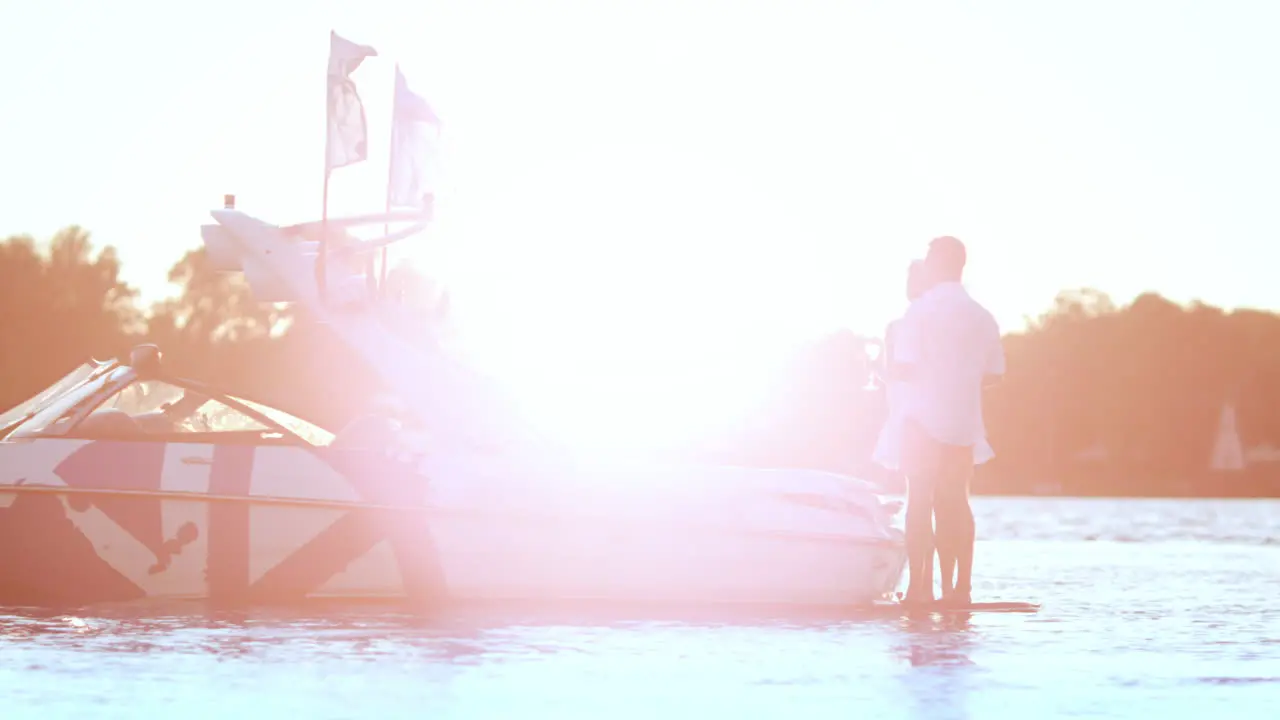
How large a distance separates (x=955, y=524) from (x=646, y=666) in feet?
11.7

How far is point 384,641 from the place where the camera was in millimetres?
8789

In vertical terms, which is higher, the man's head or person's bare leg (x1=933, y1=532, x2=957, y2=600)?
the man's head

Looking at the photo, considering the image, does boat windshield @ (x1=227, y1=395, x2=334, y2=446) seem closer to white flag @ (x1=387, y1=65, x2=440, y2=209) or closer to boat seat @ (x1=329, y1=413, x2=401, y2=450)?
boat seat @ (x1=329, y1=413, x2=401, y2=450)

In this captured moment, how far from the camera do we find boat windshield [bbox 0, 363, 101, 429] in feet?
38.5

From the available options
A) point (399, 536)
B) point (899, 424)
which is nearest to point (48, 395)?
point (399, 536)

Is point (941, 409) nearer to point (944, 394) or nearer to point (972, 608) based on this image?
point (944, 394)

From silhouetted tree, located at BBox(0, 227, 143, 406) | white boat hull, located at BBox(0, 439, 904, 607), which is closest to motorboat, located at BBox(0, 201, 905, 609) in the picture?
white boat hull, located at BBox(0, 439, 904, 607)

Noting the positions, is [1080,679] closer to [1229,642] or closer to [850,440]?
[1229,642]

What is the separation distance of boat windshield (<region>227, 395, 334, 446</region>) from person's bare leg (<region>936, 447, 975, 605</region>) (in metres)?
3.63

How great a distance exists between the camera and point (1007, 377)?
340 ft

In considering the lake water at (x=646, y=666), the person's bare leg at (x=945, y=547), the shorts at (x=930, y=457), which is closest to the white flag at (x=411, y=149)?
the lake water at (x=646, y=666)

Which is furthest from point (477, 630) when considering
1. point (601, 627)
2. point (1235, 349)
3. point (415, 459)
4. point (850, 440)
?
point (1235, 349)

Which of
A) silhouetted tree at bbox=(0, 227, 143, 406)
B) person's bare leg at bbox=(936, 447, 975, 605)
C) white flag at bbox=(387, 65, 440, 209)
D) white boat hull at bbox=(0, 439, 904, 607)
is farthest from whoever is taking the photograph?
silhouetted tree at bbox=(0, 227, 143, 406)

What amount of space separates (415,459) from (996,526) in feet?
78.5
